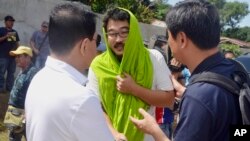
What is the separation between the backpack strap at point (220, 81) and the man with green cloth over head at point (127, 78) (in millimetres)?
1255

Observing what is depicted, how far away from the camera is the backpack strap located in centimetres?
216

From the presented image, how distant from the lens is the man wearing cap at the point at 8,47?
9.76 meters

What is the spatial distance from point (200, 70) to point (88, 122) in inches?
22.9

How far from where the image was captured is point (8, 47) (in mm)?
9836

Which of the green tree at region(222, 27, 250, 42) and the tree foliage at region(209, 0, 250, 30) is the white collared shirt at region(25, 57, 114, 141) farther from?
the tree foliage at region(209, 0, 250, 30)

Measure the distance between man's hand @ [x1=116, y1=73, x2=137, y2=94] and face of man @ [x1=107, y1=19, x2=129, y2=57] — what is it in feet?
0.65

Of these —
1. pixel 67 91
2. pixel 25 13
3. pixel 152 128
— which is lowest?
pixel 25 13

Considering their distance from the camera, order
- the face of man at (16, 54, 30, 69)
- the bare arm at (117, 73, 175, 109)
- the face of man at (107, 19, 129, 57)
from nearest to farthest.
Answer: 1. the bare arm at (117, 73, 175, 109)
2. the face of man at (107, 19, 129, 57)
3. the face of man at (16, 54, 30, 69)

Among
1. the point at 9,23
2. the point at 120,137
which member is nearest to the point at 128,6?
the point at 9,23

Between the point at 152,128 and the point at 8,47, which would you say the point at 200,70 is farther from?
the point at 8,47

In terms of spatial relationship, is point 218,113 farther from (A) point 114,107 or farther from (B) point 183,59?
(A) point 114,107

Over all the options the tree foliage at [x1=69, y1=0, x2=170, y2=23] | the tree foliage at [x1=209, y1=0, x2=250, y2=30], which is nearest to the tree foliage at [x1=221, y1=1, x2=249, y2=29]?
the tree foliage at [x1=209, y1=0, x2=250, y2=30]

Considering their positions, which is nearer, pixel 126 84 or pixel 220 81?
pixel 220 81

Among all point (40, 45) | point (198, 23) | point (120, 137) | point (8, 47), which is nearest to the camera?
point (198, 23)
